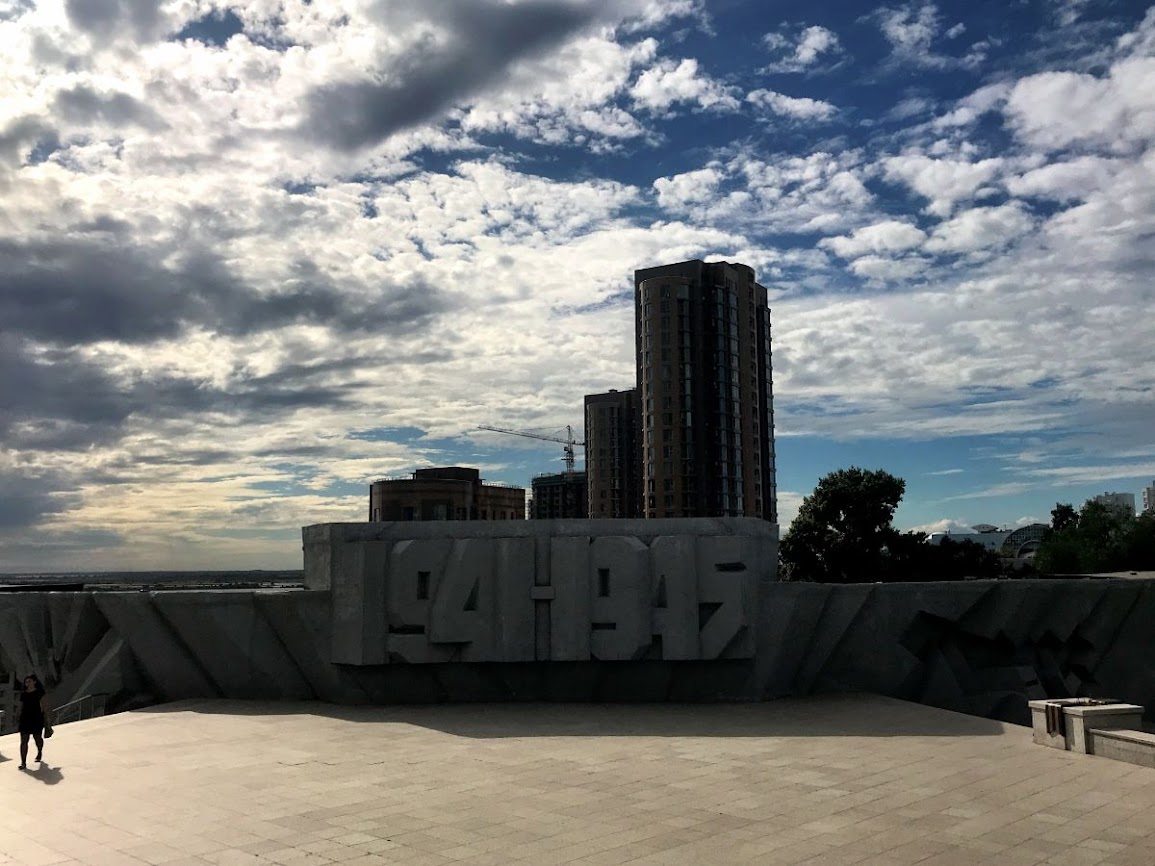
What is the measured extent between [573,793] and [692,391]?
262 feet

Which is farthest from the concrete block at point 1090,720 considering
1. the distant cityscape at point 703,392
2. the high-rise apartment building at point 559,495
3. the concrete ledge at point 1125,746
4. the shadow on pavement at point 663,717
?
the high-rise apartment building at point 559,495

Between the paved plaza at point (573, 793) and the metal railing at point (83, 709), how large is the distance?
13.1 ft

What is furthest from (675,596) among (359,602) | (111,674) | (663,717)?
(111,674)

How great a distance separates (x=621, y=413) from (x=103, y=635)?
97.1 m

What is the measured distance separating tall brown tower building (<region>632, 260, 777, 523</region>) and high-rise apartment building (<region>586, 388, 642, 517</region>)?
24292 millimetres

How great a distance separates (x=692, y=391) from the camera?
301 feet

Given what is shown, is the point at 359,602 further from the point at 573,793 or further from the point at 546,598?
the point at 573,793

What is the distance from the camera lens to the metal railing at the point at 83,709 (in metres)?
23.4

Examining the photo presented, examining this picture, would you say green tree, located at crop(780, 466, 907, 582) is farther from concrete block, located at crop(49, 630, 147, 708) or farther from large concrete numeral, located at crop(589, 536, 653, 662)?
concrete block, located at crop(49, 630, 147, 708)

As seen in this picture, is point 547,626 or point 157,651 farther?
point 157,651

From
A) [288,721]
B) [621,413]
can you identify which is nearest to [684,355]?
[621,413]

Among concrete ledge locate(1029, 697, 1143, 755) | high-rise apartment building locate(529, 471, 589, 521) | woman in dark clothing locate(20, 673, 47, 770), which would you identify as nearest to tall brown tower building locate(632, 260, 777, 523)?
high-rise apartment building locate(529, 471, 589, 521)

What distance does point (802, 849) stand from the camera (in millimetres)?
10617

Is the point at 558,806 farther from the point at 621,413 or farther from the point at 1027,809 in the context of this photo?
the point at 621,413
